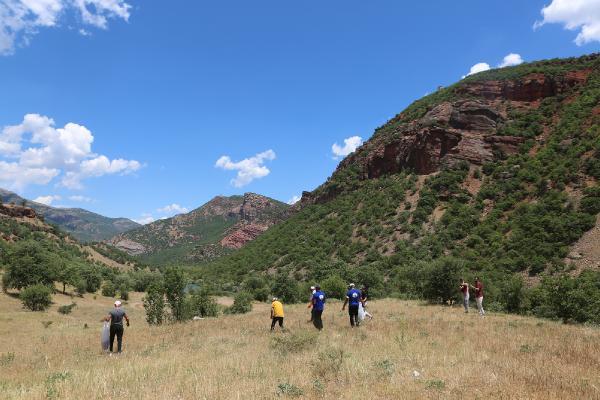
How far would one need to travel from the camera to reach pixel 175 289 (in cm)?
2372

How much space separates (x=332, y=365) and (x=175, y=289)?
1687cm

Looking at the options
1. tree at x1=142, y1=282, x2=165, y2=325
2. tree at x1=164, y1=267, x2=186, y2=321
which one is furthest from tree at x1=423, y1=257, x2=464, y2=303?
tree at x1=142, y1=282, x2=165, y2=325

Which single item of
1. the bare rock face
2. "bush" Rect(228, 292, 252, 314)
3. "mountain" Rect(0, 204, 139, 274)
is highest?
the bare rock face

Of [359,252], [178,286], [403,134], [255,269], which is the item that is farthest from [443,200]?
[178,286]

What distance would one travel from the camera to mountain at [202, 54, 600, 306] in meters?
36.0

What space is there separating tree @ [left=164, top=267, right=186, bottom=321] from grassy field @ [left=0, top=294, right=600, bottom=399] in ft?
21.1

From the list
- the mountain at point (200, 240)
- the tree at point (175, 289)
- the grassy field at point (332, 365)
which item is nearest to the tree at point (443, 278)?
the grassy field at point (332, 365)

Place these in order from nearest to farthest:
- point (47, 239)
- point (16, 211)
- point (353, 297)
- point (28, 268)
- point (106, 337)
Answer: point (106, 337), point (353, 297), point (28, 268), point (47, 239), point (16, 211)

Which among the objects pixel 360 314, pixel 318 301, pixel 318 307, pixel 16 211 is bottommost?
pixel 360 314

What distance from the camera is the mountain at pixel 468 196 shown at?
36.0 meters

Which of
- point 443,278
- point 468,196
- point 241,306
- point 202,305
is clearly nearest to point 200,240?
point 468,196

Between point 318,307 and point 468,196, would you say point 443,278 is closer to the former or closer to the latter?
point 318,307

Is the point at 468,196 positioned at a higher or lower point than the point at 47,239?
higher

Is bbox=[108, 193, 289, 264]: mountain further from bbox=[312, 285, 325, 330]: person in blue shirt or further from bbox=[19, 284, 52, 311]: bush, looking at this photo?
bbox=[312, 285, 325, 330]: person in blue shirt
